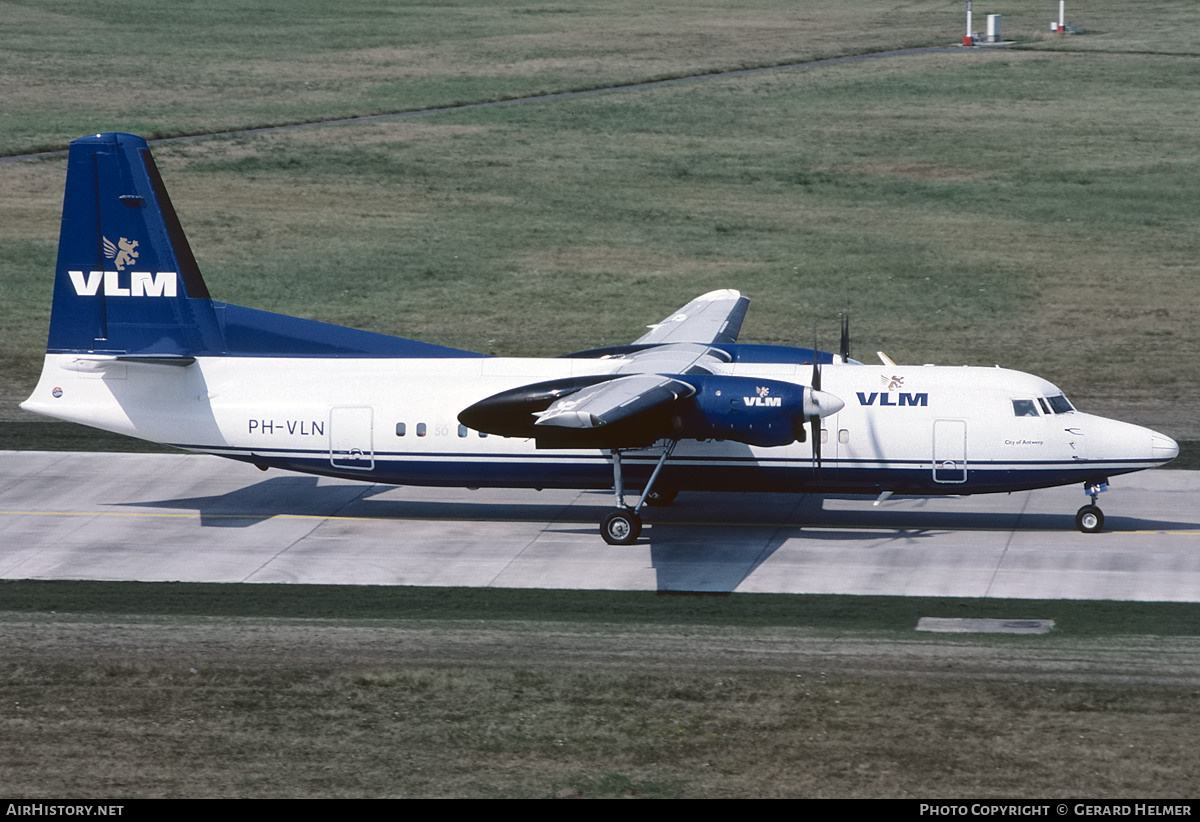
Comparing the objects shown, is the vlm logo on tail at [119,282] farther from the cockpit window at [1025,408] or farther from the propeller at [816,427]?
the cockpit window at [1025,408]

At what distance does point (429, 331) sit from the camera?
45.4 m

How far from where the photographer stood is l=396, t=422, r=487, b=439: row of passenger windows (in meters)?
28.7

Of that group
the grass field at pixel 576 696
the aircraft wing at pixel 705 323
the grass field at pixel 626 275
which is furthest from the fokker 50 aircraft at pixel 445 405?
the grass field at pixel 626 275

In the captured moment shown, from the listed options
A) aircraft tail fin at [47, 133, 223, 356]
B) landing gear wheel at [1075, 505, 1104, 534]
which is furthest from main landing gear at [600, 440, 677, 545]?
aircraft tail fin at [47, 133, 223, 356]

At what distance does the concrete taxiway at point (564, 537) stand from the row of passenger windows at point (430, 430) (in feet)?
6.29

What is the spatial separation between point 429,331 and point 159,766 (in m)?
27.4

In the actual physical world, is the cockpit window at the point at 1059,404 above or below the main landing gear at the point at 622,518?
above

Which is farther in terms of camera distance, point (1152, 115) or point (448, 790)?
point (1152, 115)

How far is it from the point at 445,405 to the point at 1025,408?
10404mm

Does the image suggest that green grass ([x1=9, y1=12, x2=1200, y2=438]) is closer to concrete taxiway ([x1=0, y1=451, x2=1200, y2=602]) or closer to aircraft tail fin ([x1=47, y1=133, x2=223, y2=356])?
concrete taxiway ([x1=0, y1=451, x2=1200, y2=602])

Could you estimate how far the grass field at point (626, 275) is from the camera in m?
19.4

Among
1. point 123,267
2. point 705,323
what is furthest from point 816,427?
point 123,267
